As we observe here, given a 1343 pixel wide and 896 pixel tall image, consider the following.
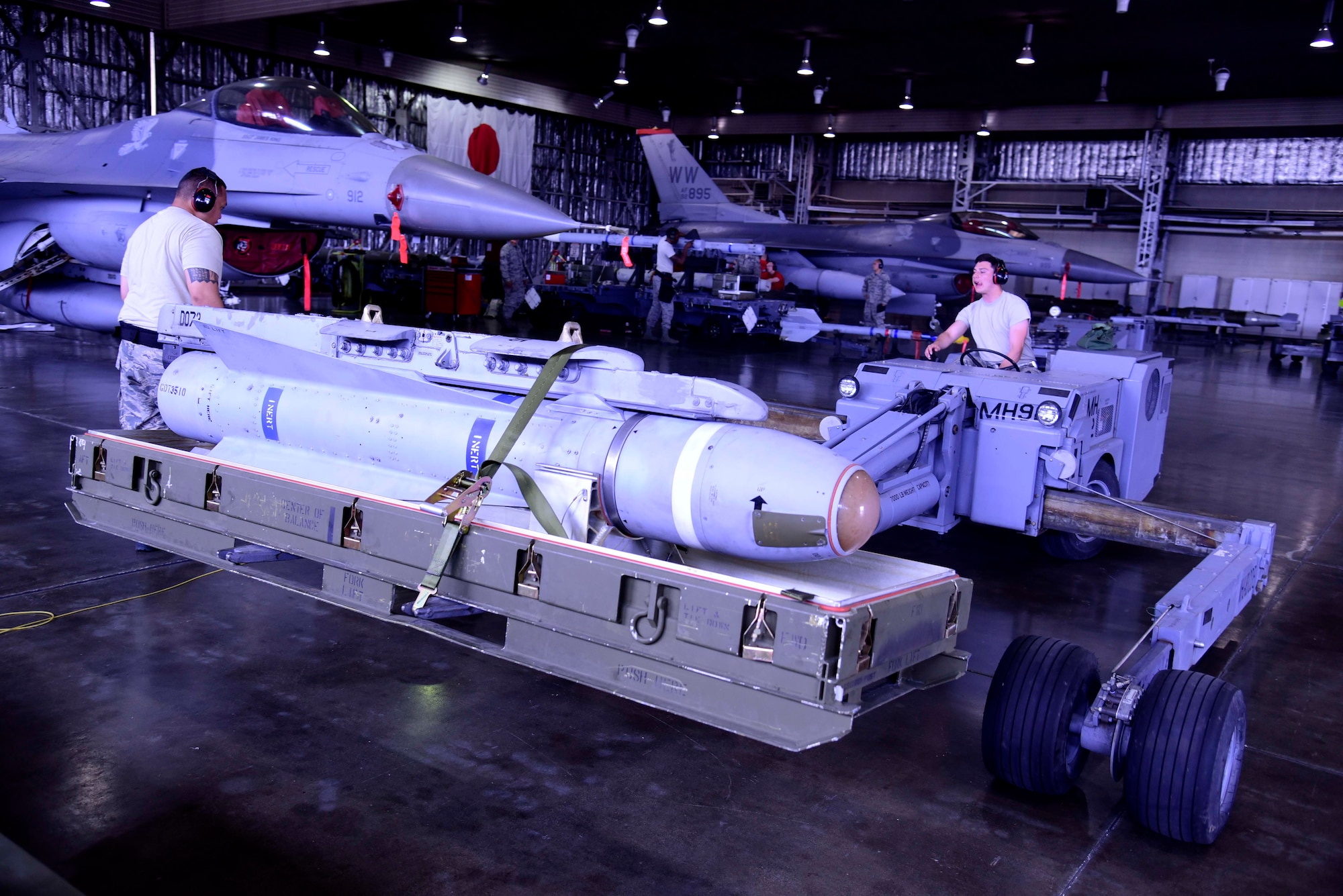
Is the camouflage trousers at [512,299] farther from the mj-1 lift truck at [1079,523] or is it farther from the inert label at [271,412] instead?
the inert label at [271,412]

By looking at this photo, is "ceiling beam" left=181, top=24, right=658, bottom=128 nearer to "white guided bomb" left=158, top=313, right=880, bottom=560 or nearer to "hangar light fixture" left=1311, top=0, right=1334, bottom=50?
"white guided bomb" left=158, top=313, right=880, bottom=560

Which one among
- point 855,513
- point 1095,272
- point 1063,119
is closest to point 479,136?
point 1063,119

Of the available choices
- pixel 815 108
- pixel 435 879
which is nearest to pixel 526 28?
pixel 815 108

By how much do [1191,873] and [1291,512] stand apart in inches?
247

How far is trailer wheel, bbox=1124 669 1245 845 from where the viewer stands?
3098 millimetres

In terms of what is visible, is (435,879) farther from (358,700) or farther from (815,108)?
(815,108)

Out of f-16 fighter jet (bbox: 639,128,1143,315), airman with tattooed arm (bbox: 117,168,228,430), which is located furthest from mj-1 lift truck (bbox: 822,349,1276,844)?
f-16 fighter jet (bbox: 639,128,1143,315)

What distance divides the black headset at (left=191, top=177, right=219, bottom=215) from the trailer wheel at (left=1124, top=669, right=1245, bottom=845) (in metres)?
5.69

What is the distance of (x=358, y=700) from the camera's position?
3979mm

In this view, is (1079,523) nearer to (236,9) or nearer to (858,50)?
(858,50)

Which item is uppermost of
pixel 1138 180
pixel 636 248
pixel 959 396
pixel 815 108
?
pixel 815 108

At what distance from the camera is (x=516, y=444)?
4.29 metres

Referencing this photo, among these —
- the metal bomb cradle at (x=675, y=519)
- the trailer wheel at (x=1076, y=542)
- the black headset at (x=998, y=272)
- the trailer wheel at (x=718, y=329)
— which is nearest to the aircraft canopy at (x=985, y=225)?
the trailer wheel at (x=718, y=329)

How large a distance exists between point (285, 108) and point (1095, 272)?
58.6ft
